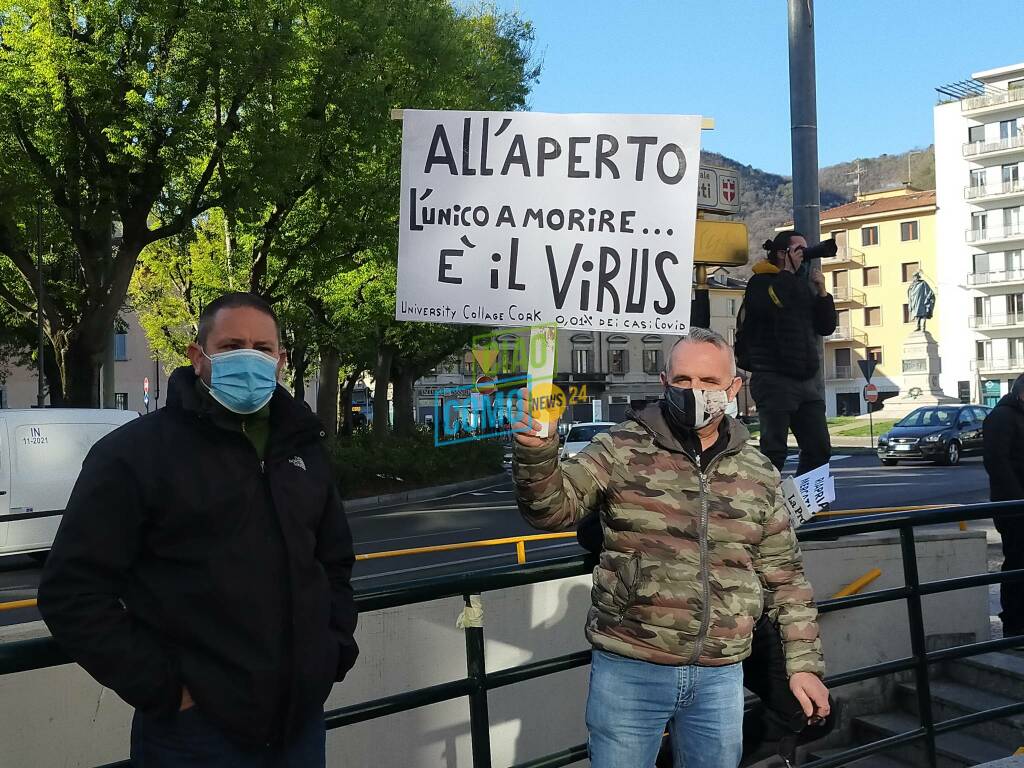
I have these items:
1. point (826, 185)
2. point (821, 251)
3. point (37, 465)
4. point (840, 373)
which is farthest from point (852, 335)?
point (826, 185)

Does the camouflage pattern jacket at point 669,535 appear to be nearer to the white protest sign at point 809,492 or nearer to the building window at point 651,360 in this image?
the white protest sign at point 809,492

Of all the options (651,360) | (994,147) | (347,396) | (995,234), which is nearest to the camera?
(347,396)

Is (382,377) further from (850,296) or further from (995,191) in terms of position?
(995,191)

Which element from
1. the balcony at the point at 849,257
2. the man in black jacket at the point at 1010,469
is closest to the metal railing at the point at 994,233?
the balcony at the point at 849,257

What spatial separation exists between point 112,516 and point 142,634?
251 mm

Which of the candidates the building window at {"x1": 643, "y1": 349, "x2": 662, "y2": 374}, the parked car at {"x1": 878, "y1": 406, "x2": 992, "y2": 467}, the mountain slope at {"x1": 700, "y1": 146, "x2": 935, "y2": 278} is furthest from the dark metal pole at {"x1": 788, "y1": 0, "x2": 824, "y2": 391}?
the mountain slope at {"x1": 700, "y1": 146, "x2": 935, "y2": 278}

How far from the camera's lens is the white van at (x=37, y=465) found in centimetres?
1394

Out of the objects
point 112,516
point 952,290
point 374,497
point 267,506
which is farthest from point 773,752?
point 952,290

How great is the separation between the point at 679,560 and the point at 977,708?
16.6 feet

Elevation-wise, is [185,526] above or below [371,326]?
below

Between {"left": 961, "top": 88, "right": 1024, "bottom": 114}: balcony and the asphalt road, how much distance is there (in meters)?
54.1

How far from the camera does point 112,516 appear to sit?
7.31ft

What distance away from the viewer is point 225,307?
99.5 inches

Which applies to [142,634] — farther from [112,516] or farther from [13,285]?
[13,285]
